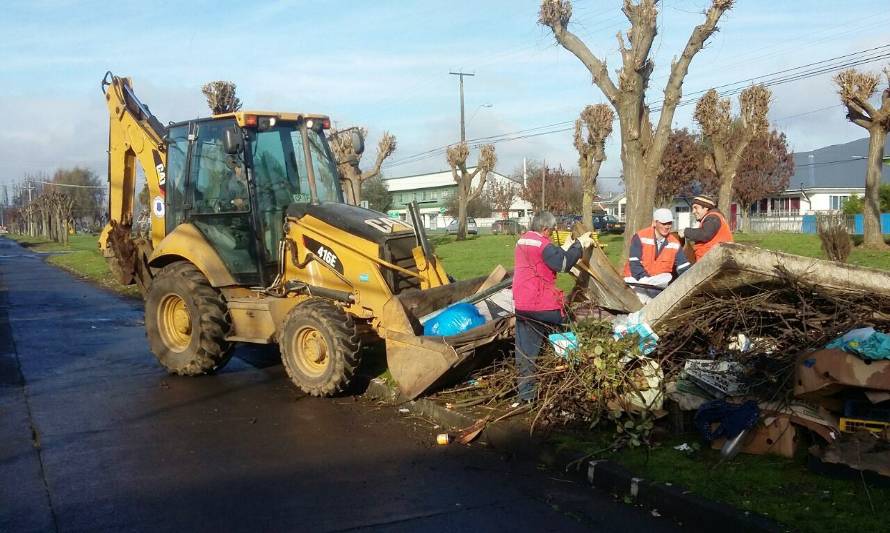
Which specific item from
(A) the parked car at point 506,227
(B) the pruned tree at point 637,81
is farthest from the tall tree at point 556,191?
(B) the pruned tree at point 637,81

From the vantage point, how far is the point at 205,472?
6125 mm

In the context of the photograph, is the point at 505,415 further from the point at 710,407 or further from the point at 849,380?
the point at 849,380

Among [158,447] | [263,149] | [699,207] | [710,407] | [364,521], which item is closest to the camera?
[364,521]

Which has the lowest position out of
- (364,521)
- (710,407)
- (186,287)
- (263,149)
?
(364,521)

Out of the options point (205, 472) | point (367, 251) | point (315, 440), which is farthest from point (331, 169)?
point (205, 472)

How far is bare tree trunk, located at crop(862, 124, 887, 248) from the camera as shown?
981 inches

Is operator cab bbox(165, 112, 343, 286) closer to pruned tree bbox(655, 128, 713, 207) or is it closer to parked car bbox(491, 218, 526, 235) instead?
pruned tree bbox(655, 128, 713, 207)

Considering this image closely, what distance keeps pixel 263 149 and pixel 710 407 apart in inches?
225

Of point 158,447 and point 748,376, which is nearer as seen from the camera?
point 748,376

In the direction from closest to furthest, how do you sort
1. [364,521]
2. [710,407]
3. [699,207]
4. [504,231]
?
1. [364,521]
2. [710,407]
3. [699,207]
4. [504,231]

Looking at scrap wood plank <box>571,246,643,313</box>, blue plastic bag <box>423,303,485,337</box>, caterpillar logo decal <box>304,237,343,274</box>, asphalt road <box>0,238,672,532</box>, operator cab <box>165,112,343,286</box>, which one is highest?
operator cab <box>165,112,343,286</box>

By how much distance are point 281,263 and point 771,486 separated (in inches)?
228

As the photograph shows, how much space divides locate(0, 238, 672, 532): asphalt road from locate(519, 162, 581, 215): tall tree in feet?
177

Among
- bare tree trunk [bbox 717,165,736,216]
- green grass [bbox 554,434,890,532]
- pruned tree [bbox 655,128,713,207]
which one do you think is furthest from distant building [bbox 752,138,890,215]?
green grass [bbox 554,434,890,532]
